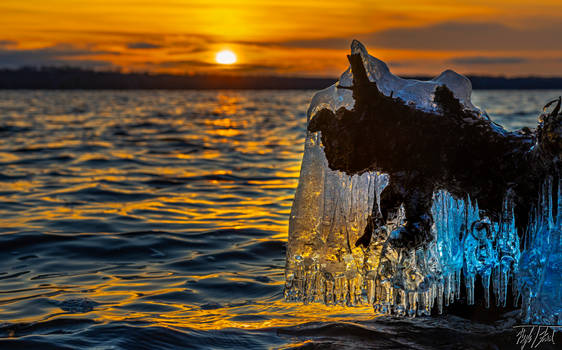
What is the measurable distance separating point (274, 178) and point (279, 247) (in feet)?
21.1

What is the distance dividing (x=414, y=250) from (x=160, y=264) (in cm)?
374

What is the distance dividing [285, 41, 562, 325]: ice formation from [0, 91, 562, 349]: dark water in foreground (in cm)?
29

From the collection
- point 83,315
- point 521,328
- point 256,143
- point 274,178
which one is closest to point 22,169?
point 274,178

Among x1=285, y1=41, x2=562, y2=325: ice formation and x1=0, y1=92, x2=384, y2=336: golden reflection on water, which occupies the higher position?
x1=285, y1=41, x2=562, y2=325: ice formation

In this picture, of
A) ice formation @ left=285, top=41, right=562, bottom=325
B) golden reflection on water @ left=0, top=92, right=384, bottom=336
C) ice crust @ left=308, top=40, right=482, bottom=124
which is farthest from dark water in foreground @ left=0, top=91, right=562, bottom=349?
ice crust @ left=308, top=40, right=482, bottom=124

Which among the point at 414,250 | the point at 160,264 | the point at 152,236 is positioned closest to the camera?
the point at 414,250

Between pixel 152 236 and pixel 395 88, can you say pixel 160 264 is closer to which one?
pixel 152 236

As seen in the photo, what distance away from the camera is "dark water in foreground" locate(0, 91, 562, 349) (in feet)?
18.0

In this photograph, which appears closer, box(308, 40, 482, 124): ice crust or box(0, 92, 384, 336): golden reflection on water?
box(308, 40, 482, 124): ice crust

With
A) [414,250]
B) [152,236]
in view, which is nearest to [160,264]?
[152,236]

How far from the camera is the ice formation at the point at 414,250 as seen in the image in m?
5.20

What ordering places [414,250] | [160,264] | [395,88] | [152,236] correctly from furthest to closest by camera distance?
[152,236] → [160,264] → [395,88] → [414,250]

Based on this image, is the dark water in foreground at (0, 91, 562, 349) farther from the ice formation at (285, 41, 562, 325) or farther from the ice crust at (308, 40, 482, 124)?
the ice crust at (308, 40, 482, 124)

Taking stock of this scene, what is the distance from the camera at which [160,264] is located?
8.05 meters
